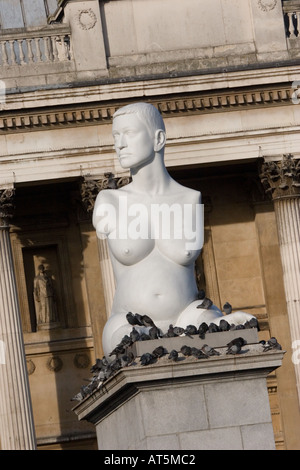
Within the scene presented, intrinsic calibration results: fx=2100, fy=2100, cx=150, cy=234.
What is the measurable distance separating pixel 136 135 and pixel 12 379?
2706 cm

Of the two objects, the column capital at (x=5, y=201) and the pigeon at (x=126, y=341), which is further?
the column capital at (x=5, y=201)

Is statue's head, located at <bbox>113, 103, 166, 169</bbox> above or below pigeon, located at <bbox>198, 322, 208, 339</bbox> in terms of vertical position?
above

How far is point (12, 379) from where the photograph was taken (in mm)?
50906

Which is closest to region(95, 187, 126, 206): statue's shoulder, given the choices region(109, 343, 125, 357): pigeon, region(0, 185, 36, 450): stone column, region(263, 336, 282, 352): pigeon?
region(109, 343, 125, 357): pigeon

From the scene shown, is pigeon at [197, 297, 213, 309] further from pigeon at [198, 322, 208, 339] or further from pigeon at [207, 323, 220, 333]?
pigeon at [198, 322, 208, 339]

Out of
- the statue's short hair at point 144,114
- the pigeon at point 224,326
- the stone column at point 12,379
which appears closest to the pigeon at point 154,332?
the pigeon at point 224,326

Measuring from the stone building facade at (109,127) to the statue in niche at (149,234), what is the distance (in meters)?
26.6

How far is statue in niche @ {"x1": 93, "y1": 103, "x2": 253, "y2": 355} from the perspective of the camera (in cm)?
2392

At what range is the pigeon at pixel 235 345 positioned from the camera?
22500 millimetres

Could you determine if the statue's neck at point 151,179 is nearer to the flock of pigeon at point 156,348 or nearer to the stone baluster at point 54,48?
the flock of pigeon at point 156,348

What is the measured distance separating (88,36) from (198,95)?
3187 millimetres

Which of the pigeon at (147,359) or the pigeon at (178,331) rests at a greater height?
the pigeon at (178,331)

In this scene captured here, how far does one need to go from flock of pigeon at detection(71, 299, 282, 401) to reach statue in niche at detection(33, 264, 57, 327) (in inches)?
1260
